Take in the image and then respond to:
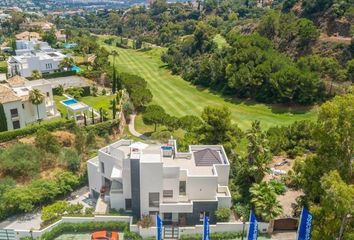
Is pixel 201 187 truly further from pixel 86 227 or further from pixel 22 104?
pixel 22 104

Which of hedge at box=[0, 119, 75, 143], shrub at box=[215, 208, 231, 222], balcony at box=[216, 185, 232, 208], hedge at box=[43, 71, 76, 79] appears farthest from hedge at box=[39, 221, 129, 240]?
hedge at box=[43, 71, 76, 79]

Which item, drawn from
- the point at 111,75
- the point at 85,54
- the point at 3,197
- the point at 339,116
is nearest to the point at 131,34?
the point at 85,54

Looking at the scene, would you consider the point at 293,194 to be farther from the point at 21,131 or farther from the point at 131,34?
the point at 131,34

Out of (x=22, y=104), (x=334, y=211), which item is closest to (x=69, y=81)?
(x=22, y=104)

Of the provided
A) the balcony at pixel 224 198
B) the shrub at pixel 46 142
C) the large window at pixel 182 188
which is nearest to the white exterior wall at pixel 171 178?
the large window at pixel 182 188

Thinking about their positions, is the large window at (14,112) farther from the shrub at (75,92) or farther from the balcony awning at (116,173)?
the balcony awning at (116,173)
